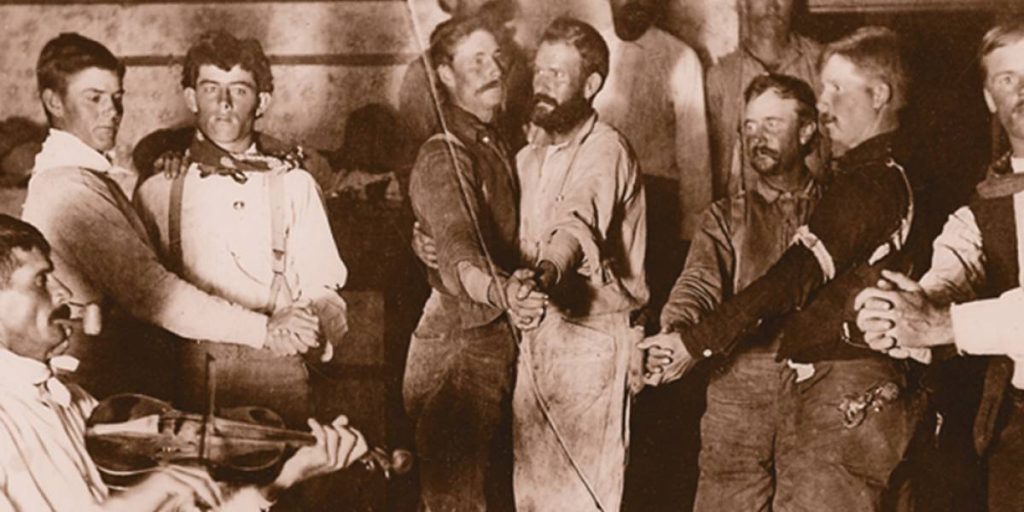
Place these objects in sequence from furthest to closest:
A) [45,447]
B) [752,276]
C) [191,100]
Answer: [191,100], [752,276], [45,447]

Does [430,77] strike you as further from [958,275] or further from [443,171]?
[958,275]

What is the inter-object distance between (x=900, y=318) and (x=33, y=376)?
2658 millimetres

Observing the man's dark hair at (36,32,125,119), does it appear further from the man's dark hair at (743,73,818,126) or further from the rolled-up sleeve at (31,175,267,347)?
the man's dark hair at (743,73,818,126)

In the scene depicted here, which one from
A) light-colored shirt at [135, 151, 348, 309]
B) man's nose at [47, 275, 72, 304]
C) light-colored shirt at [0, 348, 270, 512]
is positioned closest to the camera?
light-colored shirt at [0, 348, 270, 512]

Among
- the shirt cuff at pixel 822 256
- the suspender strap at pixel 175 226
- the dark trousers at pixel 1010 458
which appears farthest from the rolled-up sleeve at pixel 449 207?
the dark trousers at pixel 1010 458

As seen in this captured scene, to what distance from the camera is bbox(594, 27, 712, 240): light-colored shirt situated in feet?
18.0

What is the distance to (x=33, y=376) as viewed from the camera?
5.31 meters

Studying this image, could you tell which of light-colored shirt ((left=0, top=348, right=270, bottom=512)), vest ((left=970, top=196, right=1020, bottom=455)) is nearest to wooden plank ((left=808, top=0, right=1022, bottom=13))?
vest ((left=970, top=196, right=1020, bottom=455))

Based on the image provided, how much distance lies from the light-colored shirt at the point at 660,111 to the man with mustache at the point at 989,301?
26.6 inches

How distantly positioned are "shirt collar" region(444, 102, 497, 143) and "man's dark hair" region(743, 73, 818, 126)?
819mm

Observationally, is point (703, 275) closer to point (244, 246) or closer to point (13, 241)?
point (244, 246)

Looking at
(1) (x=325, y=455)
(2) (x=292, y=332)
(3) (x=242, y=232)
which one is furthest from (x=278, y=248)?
(1) (x=325, y=455)

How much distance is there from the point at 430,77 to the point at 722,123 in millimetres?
935

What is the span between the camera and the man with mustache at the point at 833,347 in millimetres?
5305
